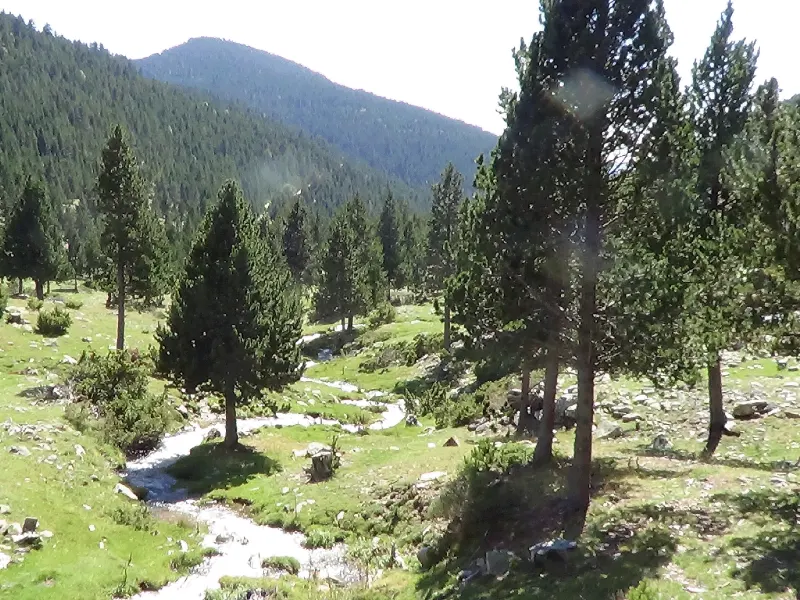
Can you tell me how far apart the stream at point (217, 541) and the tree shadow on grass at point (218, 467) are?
0.58 m

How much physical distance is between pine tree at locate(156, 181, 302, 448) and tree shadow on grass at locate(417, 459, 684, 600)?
11623mm

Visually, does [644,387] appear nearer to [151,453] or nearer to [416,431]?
[416,431]

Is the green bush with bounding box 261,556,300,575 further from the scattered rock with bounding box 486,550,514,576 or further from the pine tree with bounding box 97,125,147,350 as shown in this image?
the pine tree with bounding box 97,125,147,350

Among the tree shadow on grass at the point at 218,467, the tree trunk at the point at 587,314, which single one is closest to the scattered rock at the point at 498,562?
the tree trunk at the point at 587,314

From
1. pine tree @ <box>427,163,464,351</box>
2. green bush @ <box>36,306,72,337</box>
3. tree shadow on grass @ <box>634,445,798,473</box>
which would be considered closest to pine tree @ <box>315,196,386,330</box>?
pine tree @ <box>427,163,464,351</box>

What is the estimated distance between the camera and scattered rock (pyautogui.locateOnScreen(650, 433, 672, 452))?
2207 cm

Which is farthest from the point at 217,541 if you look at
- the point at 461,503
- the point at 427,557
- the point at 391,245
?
the point at 391,245

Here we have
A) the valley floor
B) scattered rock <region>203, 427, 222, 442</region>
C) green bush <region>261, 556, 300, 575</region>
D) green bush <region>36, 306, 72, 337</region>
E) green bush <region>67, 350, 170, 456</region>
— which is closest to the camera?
the valley floor

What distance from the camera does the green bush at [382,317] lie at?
238ft

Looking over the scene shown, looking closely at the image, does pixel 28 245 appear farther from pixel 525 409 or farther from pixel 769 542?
pixel 769 542

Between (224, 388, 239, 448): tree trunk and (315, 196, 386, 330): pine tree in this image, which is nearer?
(224, 388, 239, 448): tree trunk

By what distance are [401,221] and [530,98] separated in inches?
4163

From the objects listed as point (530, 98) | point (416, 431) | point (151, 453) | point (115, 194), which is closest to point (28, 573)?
point (151, 453)

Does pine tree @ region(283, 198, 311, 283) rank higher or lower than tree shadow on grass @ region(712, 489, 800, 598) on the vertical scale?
higher
